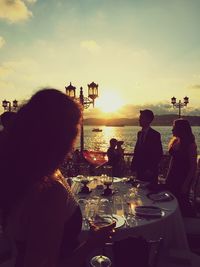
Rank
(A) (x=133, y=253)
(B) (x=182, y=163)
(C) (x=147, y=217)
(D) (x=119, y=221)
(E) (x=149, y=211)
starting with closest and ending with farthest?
(A) (x=133, y=253) < (D) (x=119, y=221) < (C) (x=147, y=217) < (E) (x=149, y=211) < (B) (x=182, y=163)

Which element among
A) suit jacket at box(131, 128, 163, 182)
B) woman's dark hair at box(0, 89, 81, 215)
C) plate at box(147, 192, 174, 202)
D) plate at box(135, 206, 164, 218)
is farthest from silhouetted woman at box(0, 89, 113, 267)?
suit jacket at box(131, 128, 163, 182)

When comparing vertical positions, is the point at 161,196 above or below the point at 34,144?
below

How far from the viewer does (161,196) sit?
4133 mm

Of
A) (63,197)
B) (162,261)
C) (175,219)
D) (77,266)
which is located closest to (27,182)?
(63,197)

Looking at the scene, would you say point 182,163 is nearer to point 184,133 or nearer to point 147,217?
point 184,133

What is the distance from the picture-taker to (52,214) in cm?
140

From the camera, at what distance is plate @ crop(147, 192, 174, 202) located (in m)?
3.99

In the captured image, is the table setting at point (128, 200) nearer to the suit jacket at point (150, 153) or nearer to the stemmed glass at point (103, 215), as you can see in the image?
the stemmed glass at point (103, 215)

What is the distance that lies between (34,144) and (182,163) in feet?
13.5

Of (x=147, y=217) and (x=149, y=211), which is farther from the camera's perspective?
(x=149, y=211)

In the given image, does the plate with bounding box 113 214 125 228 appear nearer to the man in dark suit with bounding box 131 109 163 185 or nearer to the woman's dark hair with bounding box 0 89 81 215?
the woman's dark hair with bounding box 0 89 81 215

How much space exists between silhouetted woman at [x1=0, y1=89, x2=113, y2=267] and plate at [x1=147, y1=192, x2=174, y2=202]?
269 centimetres

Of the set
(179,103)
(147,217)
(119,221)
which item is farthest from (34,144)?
(179,103)

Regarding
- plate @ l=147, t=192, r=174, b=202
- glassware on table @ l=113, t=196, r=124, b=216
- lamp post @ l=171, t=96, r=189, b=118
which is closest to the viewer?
glassware on table @ l=113, t=196, r=124, b=216
